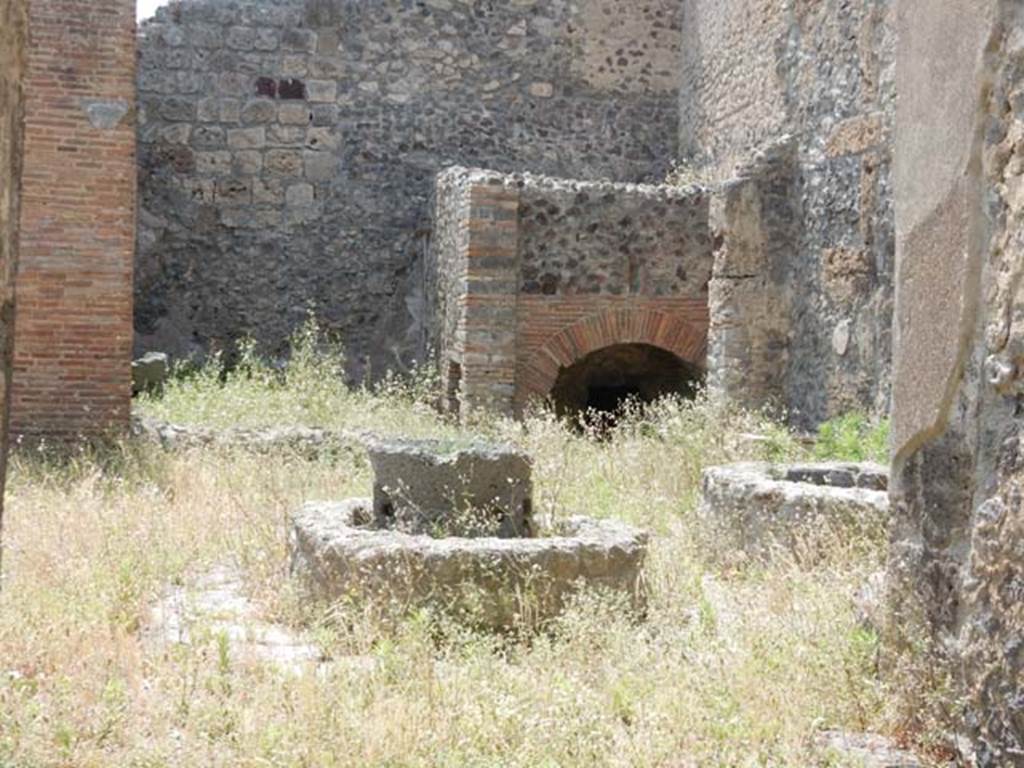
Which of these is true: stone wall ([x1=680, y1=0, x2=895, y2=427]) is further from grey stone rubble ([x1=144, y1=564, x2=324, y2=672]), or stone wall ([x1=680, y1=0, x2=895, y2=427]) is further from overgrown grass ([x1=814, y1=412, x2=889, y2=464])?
grey stone rubble ([x1=144, y1=564, x2=324, y2=672])

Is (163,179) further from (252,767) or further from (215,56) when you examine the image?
(252,767)

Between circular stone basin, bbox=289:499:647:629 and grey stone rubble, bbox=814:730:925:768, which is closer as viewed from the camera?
grey stone rubble, bbox=814:730:925:768

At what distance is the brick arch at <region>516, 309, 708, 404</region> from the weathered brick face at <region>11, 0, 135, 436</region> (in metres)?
3.95

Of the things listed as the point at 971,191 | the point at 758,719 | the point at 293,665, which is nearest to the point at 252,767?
the point at 293,665

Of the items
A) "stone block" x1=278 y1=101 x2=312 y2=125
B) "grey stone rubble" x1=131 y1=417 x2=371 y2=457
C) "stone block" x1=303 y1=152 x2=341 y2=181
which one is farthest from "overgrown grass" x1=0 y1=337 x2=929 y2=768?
"stone block" x1=278 y1=101 x2=312 y2=125

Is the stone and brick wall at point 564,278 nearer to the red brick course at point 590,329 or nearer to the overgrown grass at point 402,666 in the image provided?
the red brick course at point 590,329

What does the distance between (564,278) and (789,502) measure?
5884 millimetres

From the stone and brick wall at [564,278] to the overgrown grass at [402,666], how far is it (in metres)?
4.09

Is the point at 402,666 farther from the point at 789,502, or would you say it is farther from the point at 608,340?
the point at 608,340

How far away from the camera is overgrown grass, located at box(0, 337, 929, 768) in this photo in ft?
13.3

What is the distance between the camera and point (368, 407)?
12.5 meters

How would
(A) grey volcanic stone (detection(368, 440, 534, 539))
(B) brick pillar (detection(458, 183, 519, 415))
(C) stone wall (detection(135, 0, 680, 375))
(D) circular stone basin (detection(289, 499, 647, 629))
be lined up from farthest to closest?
(C) stone wall (detection(135, 0, 680, 375))
(B) brick pillar (detection(458, 183, 519, 415))
(A) grey volcanic stone (detection(368, 440, 534, 539))
(D) circular stone basin (detection(289, 499, 647, 629))

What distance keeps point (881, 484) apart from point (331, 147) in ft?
32.7

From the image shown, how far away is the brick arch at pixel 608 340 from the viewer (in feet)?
40.7
